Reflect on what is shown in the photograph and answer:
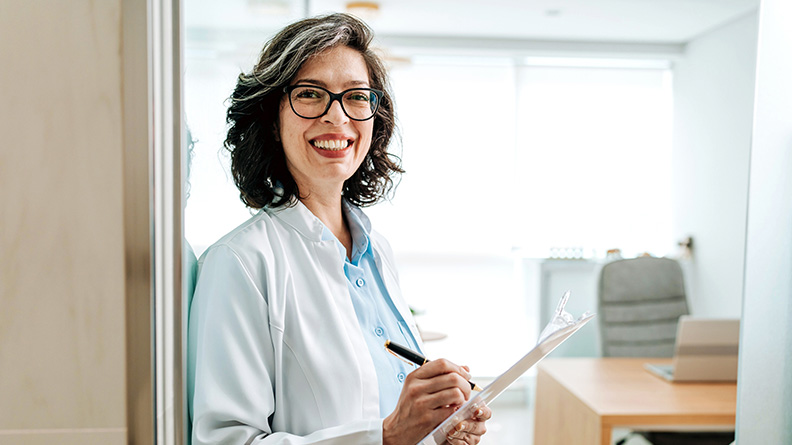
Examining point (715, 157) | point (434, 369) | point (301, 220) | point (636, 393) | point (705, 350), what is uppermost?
point (715, 157)

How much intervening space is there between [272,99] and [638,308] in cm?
245

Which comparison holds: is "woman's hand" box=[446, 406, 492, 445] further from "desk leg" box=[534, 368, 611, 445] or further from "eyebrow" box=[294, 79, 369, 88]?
"desk leg" box=[534, 368, 611, 445]

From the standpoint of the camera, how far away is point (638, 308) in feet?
9.40

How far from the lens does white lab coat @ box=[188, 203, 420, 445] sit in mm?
723

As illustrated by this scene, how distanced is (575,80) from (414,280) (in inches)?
77.9

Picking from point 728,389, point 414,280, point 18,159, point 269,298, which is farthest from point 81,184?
point 414,280

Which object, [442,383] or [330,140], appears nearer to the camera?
[442,383]

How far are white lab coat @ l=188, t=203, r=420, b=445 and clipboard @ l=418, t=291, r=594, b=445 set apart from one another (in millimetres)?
88

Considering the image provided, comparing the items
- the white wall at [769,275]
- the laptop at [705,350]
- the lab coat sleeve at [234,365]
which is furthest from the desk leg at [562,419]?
the lab coat sleeve at [234,365]

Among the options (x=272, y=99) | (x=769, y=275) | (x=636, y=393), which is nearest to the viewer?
(x=272, y=99)

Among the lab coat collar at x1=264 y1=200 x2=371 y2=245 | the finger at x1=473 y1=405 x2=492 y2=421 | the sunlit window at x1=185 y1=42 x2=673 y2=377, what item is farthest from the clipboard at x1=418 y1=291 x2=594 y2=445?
the sunlit window at x1=185 y1=42 x2=673 y2=377

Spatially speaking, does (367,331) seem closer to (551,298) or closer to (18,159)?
(18,159)

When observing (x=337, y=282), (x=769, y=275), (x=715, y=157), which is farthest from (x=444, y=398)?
(x=715, y=157)

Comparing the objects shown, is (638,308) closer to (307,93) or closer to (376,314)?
(376,314)
